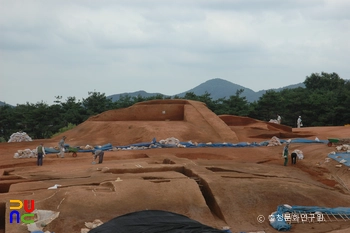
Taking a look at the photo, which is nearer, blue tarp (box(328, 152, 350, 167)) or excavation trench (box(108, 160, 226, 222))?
excavation trench (box(108, 160, 226, 222))

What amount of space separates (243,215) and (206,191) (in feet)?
4.55

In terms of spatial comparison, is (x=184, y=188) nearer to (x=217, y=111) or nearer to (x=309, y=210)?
(x=309, y=210)

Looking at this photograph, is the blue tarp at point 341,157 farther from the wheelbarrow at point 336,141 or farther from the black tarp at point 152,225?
the black tarp at point 152,225

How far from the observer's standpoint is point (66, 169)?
12.8 metres

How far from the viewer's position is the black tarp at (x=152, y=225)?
16.5 ft

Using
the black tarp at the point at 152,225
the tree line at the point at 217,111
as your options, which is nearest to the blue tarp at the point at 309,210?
the black tarp at the point at 152,225

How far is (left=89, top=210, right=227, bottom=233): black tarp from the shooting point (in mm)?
5017

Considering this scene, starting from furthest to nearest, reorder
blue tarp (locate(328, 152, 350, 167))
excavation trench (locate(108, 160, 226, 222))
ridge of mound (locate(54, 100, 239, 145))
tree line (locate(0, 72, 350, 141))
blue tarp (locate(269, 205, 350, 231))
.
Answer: tree line (locate(0, 72, 350, 141)) < ridge of mound (locate(54, 100, 239, 145)) < blue tarp (locate(328, 152, 350, 167)) < excavation trench (locate(108, 160, 226, 222)) < blue tarp (locate(269, 205, 350, 231))

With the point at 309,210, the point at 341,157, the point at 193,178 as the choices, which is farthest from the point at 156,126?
the point at 309,210

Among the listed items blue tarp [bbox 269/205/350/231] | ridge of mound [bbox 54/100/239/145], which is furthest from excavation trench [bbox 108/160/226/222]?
ridge of mound [bbox 54/100/239/145]

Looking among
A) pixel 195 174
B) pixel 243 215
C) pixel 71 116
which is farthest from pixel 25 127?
pixel 243 215

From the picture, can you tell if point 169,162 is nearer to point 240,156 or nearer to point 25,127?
point 240,156

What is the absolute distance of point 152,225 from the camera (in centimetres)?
539

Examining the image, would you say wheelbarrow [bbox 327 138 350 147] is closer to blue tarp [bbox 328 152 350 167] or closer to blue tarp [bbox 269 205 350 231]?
blue tarp [bbox 328 152 350 167]
